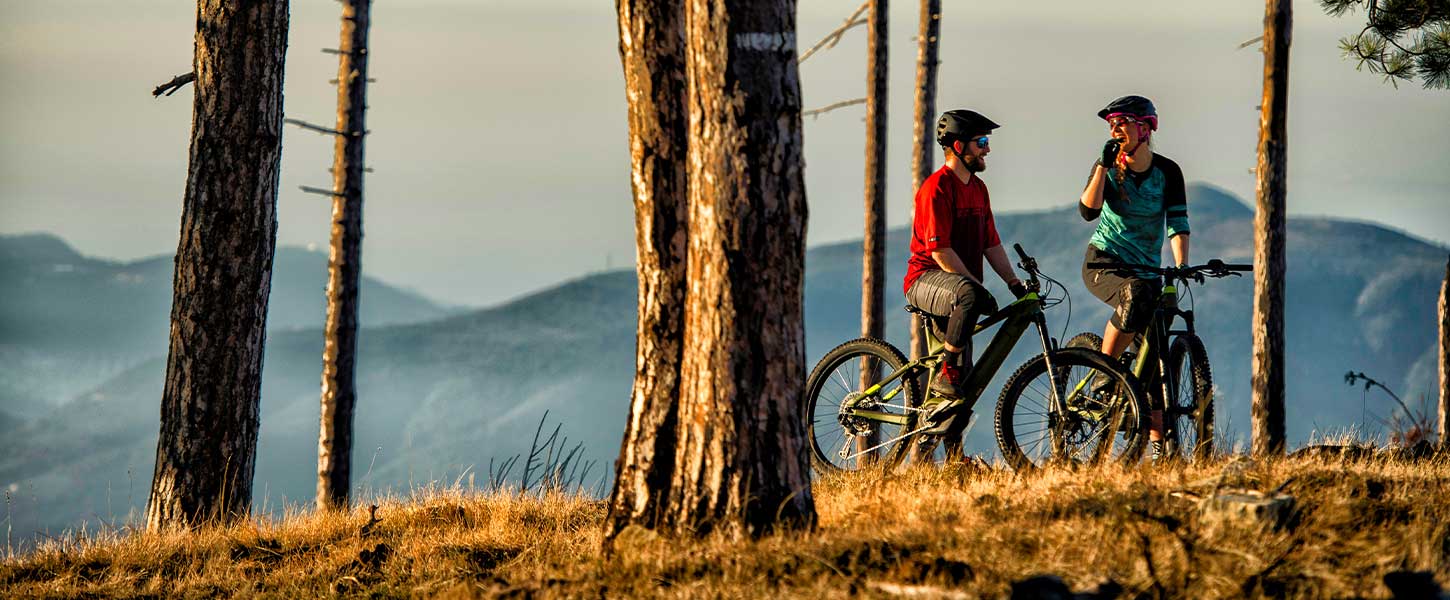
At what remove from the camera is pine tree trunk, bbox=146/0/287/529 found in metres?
9.69

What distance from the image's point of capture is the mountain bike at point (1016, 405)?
7988mm

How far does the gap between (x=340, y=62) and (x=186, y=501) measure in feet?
24.0

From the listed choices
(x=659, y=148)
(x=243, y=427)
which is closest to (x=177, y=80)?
(x=243, y=427)

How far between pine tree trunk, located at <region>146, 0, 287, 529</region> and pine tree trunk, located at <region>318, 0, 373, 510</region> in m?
5.10

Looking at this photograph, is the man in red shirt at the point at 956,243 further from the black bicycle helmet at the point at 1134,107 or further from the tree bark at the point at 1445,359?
the tree bark at the point at 1445,359

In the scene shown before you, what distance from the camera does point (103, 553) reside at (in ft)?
28.6

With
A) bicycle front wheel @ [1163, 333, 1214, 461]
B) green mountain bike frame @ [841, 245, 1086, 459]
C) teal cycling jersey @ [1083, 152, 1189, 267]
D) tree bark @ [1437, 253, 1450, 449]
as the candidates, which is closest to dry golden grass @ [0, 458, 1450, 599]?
green mountain bike frame @ [841, 245, 1086, 459]

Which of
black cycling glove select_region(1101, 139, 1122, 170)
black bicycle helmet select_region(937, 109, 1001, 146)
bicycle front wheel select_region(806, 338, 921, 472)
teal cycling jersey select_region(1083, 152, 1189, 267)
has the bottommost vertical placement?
bicycle front wheel select_region(806, 338, 921, 472)

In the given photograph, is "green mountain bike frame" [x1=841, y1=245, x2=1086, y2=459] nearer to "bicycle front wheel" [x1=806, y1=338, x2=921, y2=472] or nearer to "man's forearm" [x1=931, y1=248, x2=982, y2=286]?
"bicycle front wheel" [x1=806, y1=338, x2=921, y2=472]

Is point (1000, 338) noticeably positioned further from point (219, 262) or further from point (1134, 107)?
point (219, 262)

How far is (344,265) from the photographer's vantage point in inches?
594

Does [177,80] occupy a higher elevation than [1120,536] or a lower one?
higher

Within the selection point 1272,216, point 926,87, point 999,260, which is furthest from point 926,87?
point 999,260

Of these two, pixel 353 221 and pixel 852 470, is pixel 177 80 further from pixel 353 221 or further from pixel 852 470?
pixel 852 470
